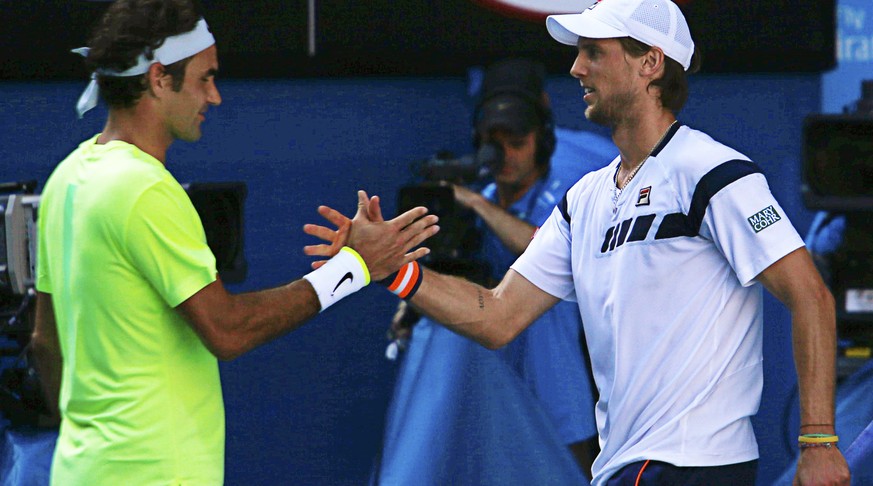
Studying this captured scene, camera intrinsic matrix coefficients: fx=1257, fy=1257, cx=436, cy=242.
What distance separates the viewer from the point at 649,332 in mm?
2775

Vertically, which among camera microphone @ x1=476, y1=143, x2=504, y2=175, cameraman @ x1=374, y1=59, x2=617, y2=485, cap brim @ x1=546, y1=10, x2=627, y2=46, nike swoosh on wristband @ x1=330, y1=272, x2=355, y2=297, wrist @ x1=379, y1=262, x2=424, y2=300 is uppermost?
cap brim @ x1=546, y1=10, x2=627, y2=46

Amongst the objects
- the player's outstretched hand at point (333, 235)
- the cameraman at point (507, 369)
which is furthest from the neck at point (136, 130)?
the cameraman at point (507, 369)

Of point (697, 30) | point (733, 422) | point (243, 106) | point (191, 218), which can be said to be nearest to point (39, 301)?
point (191, 218)

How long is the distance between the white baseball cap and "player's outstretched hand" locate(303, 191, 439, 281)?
59 centimetres

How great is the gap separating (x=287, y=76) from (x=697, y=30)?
5.54 ft

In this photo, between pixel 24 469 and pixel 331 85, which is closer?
pixel 24 469

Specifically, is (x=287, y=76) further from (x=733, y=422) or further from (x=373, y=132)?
(x=733, y=422)

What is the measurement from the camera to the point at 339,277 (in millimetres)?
2836

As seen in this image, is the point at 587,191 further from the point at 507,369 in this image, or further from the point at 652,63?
the point at 507,369

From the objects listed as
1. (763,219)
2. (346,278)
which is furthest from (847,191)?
(346,278)

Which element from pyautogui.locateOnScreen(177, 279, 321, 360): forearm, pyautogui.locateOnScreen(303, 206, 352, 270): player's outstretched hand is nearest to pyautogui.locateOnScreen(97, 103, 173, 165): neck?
pyautogui.locateOnScreen(177, 279, 321, 360): forearm

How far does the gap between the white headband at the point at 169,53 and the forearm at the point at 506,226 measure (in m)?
1.82

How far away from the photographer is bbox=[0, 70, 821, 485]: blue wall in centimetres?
520

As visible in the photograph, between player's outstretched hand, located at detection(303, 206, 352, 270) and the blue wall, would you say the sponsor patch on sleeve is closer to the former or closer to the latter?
player's outstretched hand, located at detection(303, 206, 352, 270)
